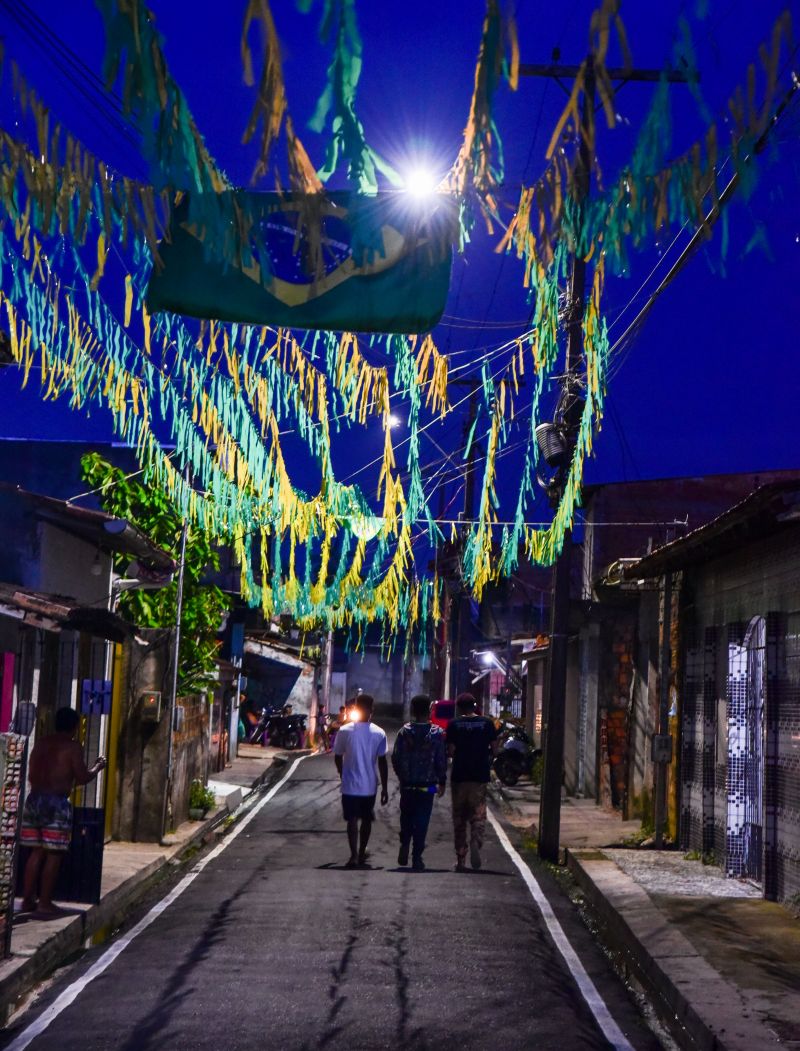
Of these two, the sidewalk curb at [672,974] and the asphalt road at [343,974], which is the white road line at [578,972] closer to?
the asphalt road at [343,974]

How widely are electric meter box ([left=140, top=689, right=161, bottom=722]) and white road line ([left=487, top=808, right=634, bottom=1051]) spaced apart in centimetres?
518

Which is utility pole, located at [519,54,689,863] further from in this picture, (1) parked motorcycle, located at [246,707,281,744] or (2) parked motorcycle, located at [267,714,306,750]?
(1) parked motorcycle, located at [246,707,281,744]

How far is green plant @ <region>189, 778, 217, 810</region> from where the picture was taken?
22761 mm

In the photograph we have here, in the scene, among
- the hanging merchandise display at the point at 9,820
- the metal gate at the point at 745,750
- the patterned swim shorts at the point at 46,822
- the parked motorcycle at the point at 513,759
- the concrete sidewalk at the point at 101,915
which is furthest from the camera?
the parked motorcycle at the point at 513,759

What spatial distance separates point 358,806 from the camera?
16.0m

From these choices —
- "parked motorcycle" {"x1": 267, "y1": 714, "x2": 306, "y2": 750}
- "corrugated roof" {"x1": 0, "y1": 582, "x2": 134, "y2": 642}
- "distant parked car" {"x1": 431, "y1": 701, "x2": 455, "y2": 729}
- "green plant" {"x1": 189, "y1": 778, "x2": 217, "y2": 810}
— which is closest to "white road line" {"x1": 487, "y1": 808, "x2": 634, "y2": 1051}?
"corrugated roof" {"x1": 0, "y1": 582, "x2": 134, "y2": 642}

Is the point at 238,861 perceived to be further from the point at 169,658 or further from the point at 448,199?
the point at 448,199

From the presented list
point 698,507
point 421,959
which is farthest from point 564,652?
point 698,507

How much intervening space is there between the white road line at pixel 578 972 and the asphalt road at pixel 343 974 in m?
0.07

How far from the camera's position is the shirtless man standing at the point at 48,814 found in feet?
38.5

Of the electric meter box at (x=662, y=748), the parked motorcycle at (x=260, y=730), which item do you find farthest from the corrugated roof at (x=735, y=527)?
the parked motorcycle at (x=260, y=730)

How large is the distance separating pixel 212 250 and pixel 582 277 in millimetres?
12128

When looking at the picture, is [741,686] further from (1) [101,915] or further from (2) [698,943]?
(1) [101,915]

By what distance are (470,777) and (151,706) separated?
5020 millimetres
